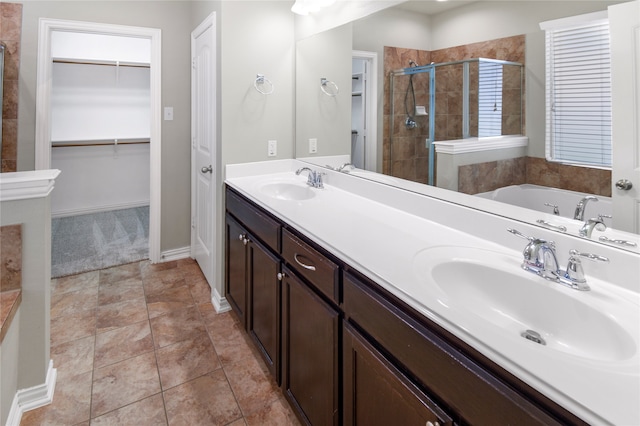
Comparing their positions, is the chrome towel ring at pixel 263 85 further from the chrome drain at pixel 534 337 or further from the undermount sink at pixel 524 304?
the chrome drain at pixel 534 337

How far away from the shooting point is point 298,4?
2.48 m

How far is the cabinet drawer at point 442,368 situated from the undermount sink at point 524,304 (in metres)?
0.09

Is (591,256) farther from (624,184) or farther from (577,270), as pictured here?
(624,184)

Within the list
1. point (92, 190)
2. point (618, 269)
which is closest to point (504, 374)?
point (618, 269)

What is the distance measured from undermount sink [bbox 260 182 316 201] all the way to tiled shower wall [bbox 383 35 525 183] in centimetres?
57

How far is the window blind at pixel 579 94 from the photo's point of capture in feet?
3.52

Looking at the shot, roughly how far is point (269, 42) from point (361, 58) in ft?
2.72

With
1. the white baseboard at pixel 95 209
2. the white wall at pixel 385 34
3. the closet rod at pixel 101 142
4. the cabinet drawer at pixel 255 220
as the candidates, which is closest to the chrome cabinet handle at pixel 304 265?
the cabinet drawer at pixel 255 220

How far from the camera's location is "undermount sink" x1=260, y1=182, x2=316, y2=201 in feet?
7.60

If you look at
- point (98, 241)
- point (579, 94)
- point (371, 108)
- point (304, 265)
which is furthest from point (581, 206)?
point (98, 241)

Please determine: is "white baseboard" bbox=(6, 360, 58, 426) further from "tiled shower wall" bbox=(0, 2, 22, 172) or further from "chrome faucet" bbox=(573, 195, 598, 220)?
"chrome faucet" bbox=(573, 195, 598, 220)

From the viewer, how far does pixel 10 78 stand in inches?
109

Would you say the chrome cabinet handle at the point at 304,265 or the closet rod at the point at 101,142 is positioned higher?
the closet rod at the point at 101,142

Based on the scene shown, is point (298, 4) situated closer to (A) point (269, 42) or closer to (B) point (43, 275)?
(A) point (269, 42)
